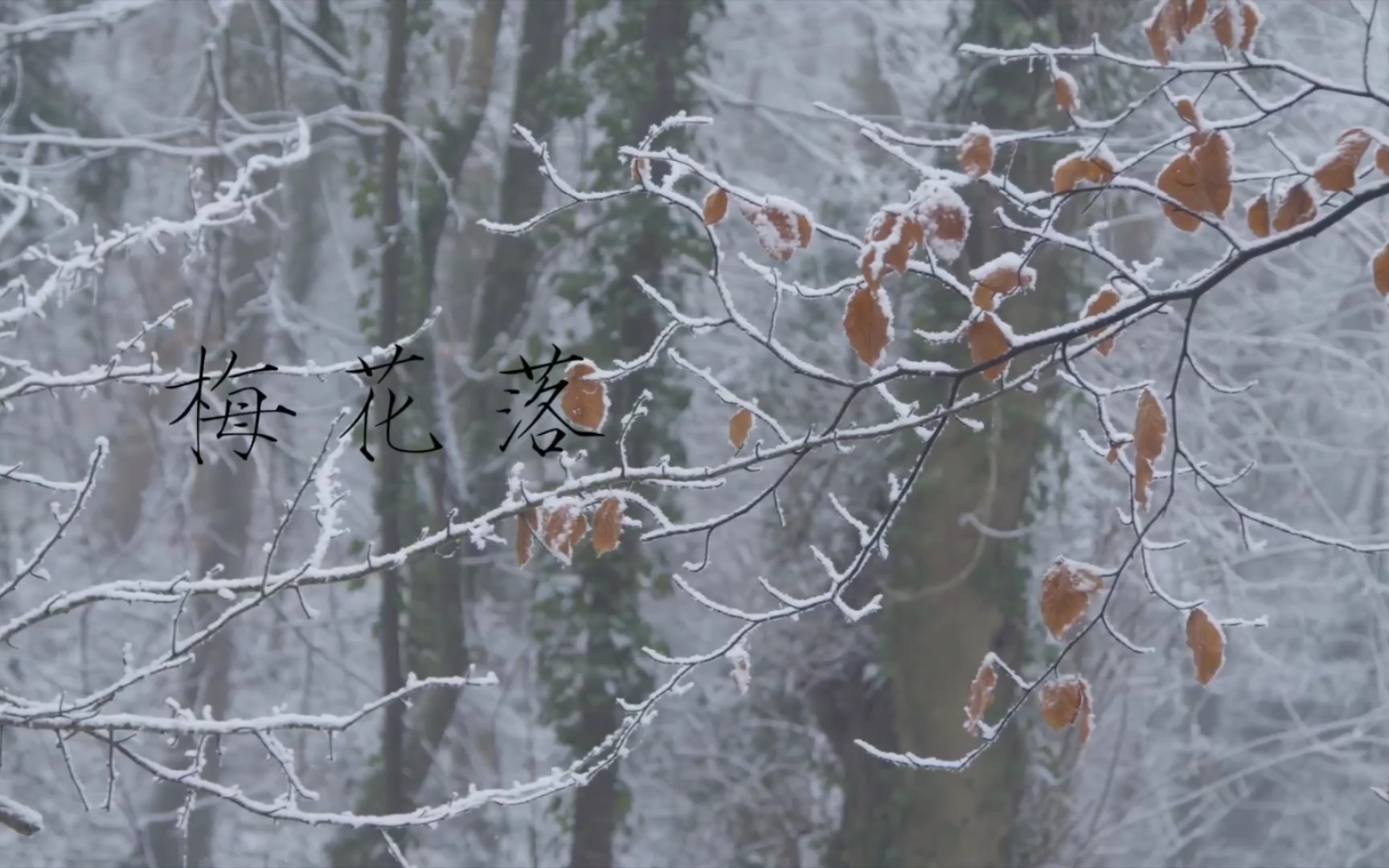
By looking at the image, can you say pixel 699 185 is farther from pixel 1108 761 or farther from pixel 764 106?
pixel 1108 761

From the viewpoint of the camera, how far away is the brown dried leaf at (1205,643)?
122cm

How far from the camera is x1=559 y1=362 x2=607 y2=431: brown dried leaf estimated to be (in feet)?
4.65

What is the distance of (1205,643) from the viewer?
1231 millimetres

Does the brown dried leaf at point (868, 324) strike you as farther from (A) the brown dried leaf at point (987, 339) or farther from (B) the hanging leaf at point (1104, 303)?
(B) the hanging leaf at point (1104, 303)

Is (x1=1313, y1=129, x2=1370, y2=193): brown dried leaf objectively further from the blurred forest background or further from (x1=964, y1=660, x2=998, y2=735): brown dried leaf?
the blurred forest background

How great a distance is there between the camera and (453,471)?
450 centimetres

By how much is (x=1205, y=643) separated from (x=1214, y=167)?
1.43 ft

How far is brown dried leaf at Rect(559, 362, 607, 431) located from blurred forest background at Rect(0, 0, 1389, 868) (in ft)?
8.69

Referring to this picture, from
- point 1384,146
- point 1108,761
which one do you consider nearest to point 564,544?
point 1384,146

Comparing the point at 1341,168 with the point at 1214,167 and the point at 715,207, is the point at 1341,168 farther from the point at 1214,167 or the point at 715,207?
the point at 715,207

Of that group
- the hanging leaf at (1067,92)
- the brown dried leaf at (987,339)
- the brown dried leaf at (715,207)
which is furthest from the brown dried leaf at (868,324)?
the hanging leaf at (1067,92)

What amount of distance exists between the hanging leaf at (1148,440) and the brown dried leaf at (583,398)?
21.5 inches

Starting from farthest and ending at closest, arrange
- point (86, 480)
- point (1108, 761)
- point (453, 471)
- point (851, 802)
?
Answer: point (1108, 761), point (453, 471), point (851, 802), point (86, 480)

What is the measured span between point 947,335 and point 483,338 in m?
3.46
